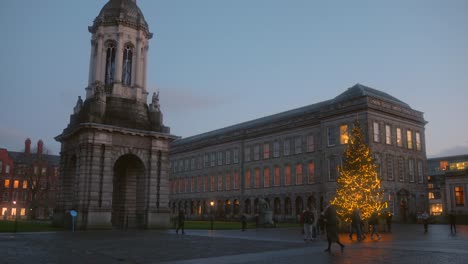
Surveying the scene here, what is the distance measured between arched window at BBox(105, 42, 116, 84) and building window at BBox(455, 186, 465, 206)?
57786 mm

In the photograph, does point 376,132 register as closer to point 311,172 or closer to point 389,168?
point 389,168

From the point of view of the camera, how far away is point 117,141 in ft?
119

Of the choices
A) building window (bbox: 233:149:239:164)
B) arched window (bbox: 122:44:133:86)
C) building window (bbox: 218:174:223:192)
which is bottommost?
building window (bbox: 218:174:223:192)

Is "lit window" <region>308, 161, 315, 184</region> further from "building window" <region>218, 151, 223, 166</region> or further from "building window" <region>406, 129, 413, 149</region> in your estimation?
"building window" <region>218, 151, 223, 166</region>

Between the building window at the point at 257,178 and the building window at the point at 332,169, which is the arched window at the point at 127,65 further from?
the building window at the point at 257,178

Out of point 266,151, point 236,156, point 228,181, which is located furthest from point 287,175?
point 228,181

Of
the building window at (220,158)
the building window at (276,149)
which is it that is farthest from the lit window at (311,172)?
the building window at (220,158)

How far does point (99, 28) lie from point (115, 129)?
9.74 m

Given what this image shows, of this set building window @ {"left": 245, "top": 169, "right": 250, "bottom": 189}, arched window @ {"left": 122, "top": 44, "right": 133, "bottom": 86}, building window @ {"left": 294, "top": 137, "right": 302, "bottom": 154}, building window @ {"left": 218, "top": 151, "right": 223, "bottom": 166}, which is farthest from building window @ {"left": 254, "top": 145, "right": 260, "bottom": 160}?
arched window @ {"left": 122, "top": 44, "right": 133, "bottom": 86}

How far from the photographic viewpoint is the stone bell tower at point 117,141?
34.8 meters

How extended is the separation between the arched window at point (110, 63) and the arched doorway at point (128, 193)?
7.02 meters

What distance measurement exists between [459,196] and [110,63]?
5845cm

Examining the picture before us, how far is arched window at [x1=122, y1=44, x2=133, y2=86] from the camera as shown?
39.6 meters

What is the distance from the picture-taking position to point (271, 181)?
250 feet
